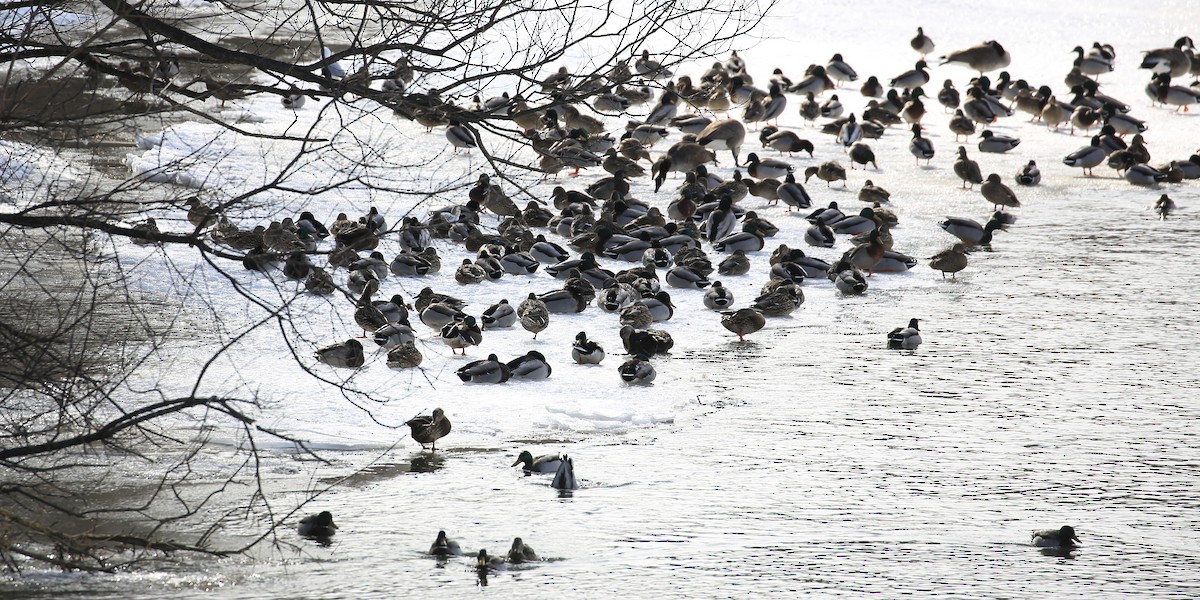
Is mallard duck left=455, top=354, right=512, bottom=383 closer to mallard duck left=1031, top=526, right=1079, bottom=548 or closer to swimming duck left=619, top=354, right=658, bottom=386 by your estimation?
swimming duck left=619, top=354, right=658, bottom=386

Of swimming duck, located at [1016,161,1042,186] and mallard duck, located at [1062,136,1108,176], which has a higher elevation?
mallard duck, located at [1062,136,1108,176]

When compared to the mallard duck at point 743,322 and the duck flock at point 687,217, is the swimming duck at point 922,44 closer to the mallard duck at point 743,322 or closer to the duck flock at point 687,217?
the duck flock at point 687,217

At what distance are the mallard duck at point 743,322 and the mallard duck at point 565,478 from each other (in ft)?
11.0

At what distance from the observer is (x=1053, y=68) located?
2144 cm

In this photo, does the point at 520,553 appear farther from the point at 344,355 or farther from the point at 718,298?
the point at 718,298

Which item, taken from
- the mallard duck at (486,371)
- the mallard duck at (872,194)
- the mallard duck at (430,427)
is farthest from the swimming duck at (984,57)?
the mallard duck at (430,427)

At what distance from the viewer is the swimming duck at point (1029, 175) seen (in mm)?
16016

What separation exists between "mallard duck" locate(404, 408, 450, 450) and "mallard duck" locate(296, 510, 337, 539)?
1342 millimetres

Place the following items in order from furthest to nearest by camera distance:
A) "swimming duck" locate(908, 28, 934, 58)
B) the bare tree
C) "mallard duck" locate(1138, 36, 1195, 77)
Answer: "swimming duck" locate(908, 28, 934, 58)
"mallard duck" locate(1138, 36, 1195, 77)
the bare tree

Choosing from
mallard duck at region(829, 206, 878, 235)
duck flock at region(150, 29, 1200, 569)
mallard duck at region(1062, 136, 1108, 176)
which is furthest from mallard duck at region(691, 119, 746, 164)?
mallard duck at region(1062, 136, 1108, 176)

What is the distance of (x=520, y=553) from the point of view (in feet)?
21.9

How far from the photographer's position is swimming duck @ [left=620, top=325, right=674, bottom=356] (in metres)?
10.2

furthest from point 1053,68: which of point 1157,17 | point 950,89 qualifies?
point 1157,17

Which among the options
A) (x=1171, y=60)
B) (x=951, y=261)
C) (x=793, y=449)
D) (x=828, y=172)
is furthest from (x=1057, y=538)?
(x=1171, y=60)
